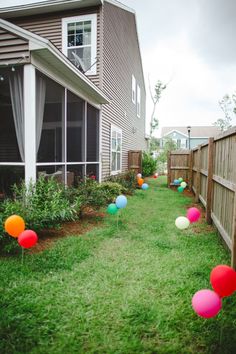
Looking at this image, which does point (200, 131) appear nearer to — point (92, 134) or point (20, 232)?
point (92, 134)

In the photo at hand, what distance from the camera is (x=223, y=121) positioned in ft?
104

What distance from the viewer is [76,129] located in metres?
7.02

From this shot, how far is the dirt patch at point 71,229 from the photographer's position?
376 cm

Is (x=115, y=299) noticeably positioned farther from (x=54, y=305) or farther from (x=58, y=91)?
(x=58, y=91)

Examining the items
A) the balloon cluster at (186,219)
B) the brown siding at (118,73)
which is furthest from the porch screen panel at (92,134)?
the balloon cluster at (186,219)

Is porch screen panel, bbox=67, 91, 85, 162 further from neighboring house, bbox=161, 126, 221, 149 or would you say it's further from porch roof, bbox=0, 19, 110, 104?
neighboring house, bbox=161, 126, 221, 149

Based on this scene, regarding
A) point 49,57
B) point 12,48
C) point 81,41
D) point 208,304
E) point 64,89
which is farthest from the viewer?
point 81,41

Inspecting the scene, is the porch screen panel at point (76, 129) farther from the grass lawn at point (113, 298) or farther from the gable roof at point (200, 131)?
the gable roof at point (200, 131)

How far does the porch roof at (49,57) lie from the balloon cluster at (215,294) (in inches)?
163

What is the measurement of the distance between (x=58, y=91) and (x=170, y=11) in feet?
30.8

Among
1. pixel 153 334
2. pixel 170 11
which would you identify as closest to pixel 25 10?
pixel 170 11

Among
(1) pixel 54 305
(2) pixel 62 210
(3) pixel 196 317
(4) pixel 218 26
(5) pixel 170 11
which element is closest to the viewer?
(3) pixel 196 317

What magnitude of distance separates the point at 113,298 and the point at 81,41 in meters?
8.27

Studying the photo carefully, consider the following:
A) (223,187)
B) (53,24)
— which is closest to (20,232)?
(223,187)
